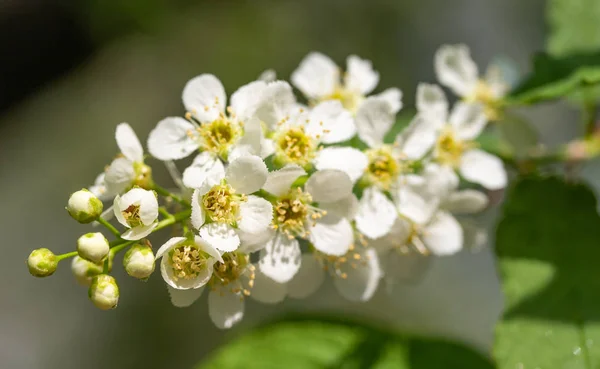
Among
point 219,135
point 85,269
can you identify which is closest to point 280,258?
point 219,135

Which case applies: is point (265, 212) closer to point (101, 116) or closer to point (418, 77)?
point (418, 77)

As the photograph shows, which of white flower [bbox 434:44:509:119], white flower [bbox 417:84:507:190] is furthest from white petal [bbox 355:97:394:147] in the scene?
Result: white flower [bbox 434:44:509:119]

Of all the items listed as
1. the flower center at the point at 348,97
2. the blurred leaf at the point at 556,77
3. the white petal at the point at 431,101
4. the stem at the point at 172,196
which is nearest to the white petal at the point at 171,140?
the stem at the point at 172,196

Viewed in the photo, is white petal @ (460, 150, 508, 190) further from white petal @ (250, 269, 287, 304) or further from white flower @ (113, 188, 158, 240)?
white flower @ (113, 188, 158, 240)

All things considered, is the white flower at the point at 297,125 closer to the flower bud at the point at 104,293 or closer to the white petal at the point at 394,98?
the white petal at the point at 394,98

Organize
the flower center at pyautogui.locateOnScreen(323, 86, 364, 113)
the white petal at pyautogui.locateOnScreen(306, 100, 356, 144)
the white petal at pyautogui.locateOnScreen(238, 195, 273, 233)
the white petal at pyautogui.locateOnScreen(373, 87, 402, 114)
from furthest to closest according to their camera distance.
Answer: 1. the flower center at pyautogui.locateOnScreen(323, 86, 364, 113)
2. the white petal at pyautogui.locateOnScreen(373, 87, 402, 114)
3. the white petal at pyautogui.locateOnScreen(306, 100, 356, 144)
4. the white petal at pyautogui.locateOnScreen(238, 195, 273, 233)

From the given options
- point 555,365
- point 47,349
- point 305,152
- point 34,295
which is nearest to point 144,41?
point 34,295

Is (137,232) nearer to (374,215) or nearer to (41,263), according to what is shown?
(41,263)
